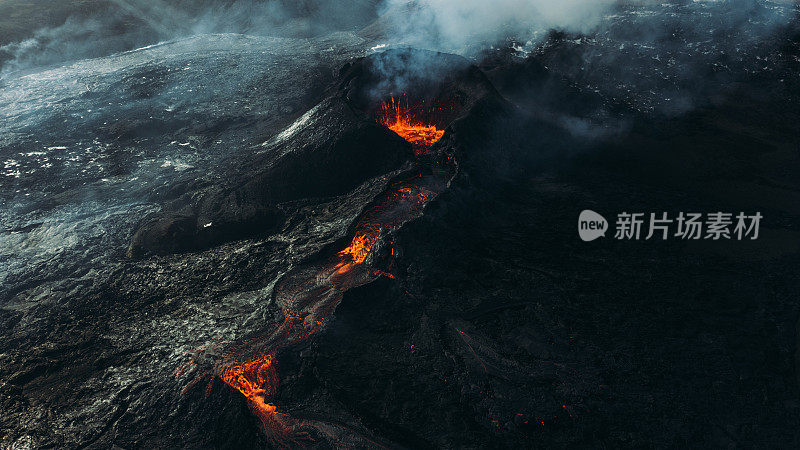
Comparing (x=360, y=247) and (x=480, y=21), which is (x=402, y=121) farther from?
(x=480, y=21)

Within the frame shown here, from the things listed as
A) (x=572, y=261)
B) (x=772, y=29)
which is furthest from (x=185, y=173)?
(x=772, y=29)

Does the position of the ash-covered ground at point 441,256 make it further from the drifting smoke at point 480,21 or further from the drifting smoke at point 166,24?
Result: the drifting smoke at point 166,24

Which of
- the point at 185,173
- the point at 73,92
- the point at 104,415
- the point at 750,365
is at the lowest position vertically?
the point at 104,415

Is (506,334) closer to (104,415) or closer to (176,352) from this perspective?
(176,352)

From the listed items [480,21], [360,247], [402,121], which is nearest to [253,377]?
[360,247]

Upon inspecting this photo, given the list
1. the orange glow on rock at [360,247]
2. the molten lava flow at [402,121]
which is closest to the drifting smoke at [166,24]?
the molten lava flow at [402,121]

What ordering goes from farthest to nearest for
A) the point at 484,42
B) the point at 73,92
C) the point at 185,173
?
the point at 484,42 < the point at 73,92 < the point at 185,173

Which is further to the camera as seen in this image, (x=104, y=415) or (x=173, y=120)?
(x=173, y=120)

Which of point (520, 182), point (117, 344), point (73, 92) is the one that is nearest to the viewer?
point (117, 344)

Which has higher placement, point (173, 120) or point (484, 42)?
point (484, 42)
